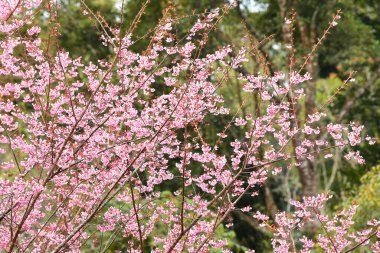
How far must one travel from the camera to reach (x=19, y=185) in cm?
355

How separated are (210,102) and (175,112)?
0.25 metres

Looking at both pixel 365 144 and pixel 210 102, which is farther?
pixel 365 144

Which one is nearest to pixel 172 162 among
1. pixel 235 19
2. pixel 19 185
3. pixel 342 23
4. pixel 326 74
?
pixel 235 19

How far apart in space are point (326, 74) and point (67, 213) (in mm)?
13016

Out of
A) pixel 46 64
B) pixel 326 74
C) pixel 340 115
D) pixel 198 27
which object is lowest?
pixel 46 64

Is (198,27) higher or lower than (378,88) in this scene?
lower

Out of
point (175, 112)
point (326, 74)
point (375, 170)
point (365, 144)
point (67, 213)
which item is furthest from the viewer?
point (326, 74)

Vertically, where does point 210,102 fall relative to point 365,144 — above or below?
below

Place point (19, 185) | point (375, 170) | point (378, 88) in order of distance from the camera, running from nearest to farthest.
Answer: point (19, 185) → point (375, 170) → point (378, 88)

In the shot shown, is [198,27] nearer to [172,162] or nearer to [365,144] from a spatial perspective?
[172,162]

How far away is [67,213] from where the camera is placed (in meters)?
4.27

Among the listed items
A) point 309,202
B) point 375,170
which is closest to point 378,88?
point 375,170

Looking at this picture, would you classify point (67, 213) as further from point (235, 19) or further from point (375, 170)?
point (235, 19)

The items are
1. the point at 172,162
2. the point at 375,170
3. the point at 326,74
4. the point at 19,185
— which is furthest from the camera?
the point at 326,74
